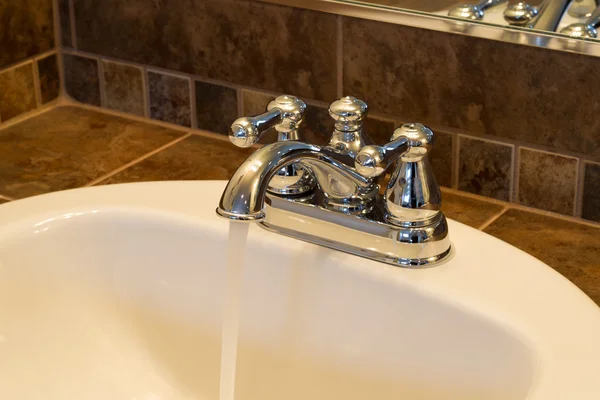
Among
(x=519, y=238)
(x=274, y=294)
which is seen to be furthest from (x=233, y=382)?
(x=519, y=238)

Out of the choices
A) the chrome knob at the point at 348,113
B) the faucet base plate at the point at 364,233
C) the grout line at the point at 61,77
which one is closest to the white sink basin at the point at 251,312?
the faucet base plate at the point at 364,233

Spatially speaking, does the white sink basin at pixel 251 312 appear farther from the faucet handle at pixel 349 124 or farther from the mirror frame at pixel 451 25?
the mirror frame at pixel 451 25

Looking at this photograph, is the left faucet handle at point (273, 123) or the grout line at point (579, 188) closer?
the left faucet handle at point (273, 123)

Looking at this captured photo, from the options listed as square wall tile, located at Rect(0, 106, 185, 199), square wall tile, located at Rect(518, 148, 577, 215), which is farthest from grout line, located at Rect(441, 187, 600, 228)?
square wall tile, located at Rect(0, 106, 185, 199)

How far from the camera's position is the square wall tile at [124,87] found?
4.54ft

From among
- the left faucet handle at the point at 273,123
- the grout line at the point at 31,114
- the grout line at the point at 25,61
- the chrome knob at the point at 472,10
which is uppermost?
the chrome knob at the point at 472,10

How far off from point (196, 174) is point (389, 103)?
24 cm

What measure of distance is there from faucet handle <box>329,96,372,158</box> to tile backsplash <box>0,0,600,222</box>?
240mm

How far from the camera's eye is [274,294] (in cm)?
97

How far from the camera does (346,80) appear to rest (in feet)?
3.96

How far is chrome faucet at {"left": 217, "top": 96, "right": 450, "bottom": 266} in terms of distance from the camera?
86cm

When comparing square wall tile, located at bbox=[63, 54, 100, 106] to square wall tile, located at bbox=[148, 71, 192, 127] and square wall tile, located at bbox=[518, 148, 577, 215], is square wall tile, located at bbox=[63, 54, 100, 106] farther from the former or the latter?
square wall tile, located at bbox=[518, 148, 577, 215]

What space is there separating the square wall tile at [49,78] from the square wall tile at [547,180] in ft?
2.19

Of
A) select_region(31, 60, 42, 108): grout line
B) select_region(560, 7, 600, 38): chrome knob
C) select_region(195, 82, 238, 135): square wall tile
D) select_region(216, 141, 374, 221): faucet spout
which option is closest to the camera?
select_region(216, 141, 374, 221): faucet spout
